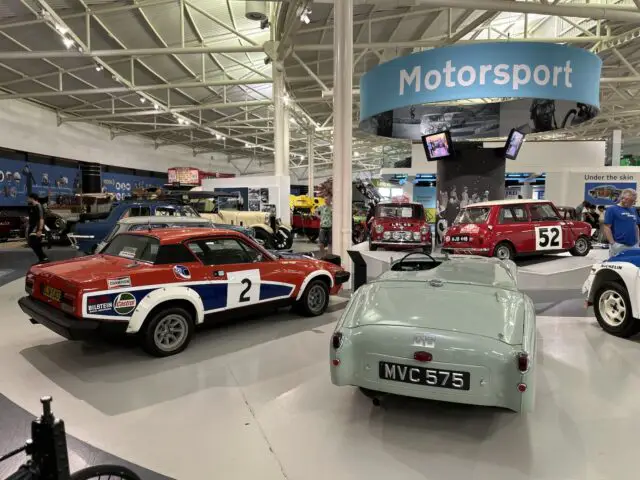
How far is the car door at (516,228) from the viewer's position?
8.05 metres

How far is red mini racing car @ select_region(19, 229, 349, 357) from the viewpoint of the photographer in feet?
12.9

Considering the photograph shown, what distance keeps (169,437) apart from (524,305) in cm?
265

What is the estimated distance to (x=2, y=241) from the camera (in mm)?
15969

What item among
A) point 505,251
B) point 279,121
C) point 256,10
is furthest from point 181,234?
point 279,121

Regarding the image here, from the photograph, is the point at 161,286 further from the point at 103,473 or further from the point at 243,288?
the point at 103,473

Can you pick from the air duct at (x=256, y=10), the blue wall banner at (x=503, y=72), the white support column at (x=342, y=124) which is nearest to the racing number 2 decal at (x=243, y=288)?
the white support column at (x=342, y=124)

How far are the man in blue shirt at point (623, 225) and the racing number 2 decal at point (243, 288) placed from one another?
16.3ft

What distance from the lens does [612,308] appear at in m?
5.07

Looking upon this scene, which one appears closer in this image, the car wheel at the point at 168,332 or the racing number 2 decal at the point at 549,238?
the car wheel at the point at 168,332

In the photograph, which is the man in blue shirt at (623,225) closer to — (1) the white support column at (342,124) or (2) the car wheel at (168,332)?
(1) the white support column at (342,124)

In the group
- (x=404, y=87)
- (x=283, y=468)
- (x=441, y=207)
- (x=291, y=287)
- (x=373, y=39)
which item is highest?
(x=373, y=39)

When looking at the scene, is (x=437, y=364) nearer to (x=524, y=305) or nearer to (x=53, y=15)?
(x=524, y=305)

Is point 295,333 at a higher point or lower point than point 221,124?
lower

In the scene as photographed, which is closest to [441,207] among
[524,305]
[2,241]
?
[524,305]
